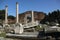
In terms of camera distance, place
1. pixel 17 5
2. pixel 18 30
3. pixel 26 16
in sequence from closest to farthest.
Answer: pixel 18 30
pixel 17 5
pixel 26 16

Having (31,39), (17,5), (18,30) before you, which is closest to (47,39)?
(31,39)

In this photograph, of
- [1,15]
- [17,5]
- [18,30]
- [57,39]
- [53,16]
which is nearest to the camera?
[57,39]

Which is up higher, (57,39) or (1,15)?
(1,15)

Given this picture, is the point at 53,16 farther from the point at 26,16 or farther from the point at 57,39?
the point at 57,39

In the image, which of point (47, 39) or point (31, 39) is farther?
point (31, 39)

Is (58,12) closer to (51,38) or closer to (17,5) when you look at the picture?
(17,5)

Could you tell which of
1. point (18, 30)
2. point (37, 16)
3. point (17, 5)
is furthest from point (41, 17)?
point (18, 30)

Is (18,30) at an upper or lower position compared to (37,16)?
lower

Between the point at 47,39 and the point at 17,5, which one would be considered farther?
the point at 17,5

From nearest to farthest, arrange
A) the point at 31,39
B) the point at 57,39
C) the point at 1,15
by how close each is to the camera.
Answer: the point at 57,39, the point at 31,39, the point at 1,15

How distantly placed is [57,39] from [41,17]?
46613 mm

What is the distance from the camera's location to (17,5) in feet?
103

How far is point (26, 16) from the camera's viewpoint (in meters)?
50.8

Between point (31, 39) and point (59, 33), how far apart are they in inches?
64.6
